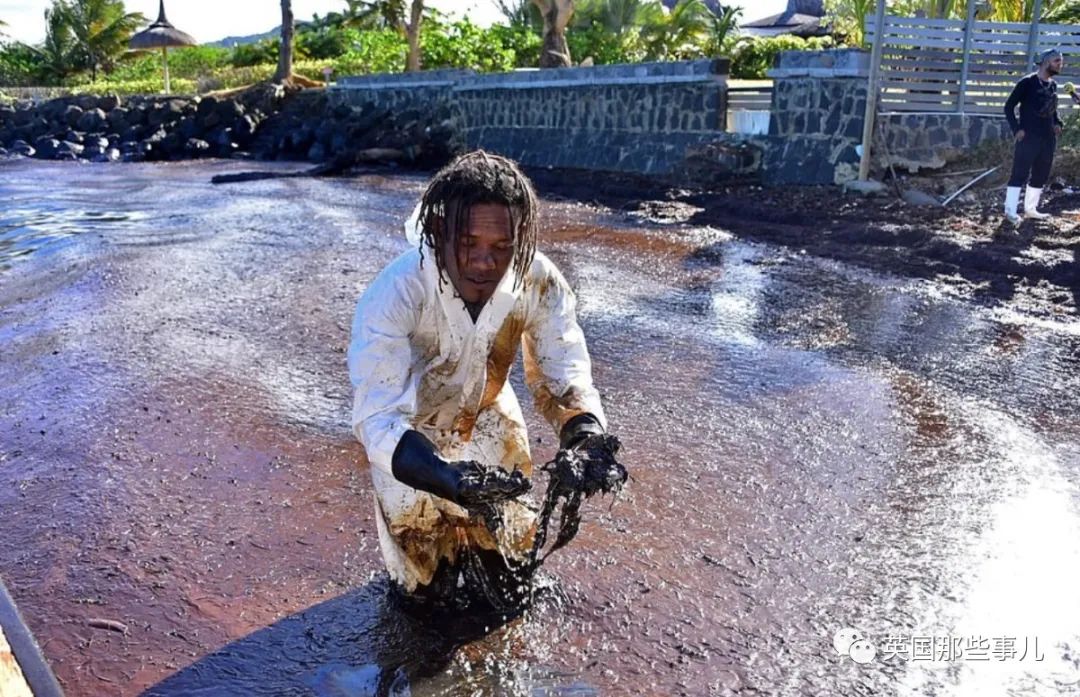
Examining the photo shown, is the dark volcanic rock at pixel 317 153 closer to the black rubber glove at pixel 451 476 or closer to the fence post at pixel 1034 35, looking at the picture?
the fence post at pixel 1034 35

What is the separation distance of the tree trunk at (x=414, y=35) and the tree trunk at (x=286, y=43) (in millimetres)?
3726

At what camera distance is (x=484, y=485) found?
7.45 ft

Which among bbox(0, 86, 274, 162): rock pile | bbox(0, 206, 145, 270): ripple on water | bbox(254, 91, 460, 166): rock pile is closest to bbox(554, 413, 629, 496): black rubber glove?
bbox(0, 206, 145, 270): ripple on water

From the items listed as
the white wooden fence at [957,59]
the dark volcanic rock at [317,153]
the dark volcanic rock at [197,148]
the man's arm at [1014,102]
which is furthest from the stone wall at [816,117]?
the dark volcanic rock at [197,148]

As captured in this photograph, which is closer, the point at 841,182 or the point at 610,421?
the point at 610,421

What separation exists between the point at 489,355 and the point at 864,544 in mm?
1874

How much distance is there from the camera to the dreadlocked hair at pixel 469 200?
247cm

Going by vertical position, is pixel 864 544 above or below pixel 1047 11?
below

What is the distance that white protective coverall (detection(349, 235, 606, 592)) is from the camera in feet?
8.38

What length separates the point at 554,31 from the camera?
2261cm

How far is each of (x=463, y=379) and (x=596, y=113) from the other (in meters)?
14.9

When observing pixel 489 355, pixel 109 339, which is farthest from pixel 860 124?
pixel 489 355

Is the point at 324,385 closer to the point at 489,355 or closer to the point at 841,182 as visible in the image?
the point at 489,355

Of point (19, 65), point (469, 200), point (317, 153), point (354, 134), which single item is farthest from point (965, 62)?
→ point (19, 65)
